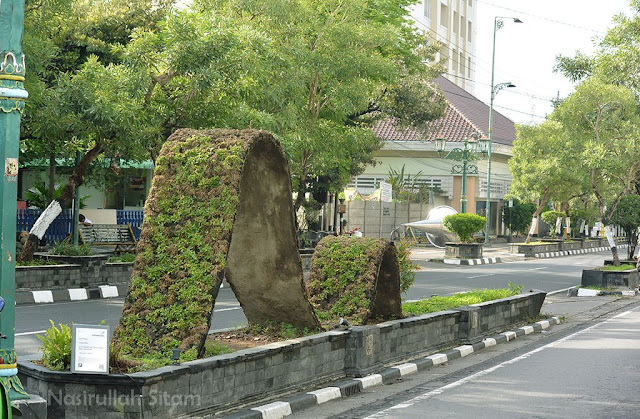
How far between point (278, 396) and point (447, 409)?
168 cm

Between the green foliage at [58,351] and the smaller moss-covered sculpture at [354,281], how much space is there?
13.0 feet

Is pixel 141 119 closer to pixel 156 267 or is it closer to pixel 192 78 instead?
pixel 192 78

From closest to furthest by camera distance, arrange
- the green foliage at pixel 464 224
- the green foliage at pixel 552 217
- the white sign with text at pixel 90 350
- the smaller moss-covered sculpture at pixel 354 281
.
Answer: the white sign with text at pixel 90 350, the smaller moss-covered sculpture at pixel 354 281, the green foliage at pixel 464 224, the green foliage at pixel 552 217

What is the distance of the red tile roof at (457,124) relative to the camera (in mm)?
50969

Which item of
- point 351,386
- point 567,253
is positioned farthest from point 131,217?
point 567,253

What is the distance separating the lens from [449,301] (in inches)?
562

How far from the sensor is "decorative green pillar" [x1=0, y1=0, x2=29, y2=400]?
6293 mm

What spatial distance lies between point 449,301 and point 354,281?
11.8 feet

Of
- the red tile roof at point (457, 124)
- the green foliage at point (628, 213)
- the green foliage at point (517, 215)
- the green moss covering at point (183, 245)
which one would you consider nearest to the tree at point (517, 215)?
the green foliage at point (517, 215)

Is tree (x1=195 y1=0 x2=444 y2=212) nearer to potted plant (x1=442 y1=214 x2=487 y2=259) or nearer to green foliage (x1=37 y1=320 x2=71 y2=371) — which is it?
potted plant (x1=442 y1=214 x2=487 y2=259)

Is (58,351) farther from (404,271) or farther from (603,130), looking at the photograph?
(603,130)

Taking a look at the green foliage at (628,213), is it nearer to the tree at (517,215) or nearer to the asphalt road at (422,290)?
the asphalt road at (422,290)

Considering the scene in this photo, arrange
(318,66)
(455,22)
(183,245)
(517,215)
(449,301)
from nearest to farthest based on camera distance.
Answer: (183,245), (449,301), (318,66), (517,215), (455,22)

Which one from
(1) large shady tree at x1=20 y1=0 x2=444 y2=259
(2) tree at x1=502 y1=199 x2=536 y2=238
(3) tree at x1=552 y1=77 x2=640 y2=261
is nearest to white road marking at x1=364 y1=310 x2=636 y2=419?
(1) large shady tree at x1=20 y1=0 x2=444 y2=259
